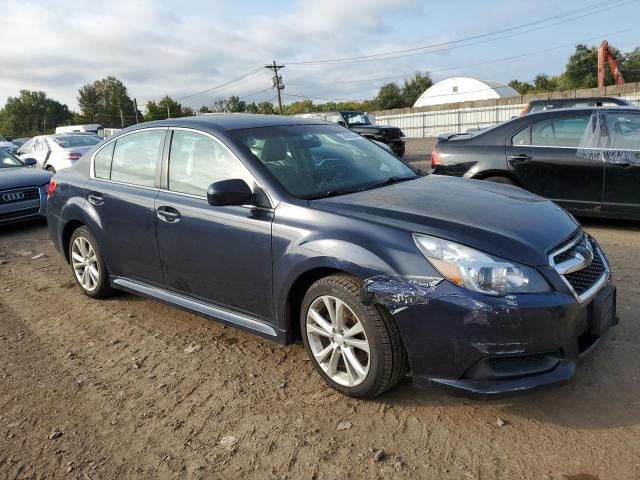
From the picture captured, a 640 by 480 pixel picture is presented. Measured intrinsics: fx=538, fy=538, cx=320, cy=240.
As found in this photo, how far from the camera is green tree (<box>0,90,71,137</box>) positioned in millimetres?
109000

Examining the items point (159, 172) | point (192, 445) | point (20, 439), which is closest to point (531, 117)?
point (159, 172)

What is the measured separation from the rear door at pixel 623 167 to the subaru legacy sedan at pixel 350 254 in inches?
122

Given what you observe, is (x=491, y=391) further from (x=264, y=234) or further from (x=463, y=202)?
(x=264, y=234)

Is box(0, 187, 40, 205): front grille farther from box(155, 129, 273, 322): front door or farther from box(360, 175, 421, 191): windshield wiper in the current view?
box(360, 175, 421, 191): windshield wiper

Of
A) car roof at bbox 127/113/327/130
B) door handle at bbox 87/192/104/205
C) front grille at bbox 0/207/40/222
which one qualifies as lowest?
front grille at bbox 0/207/40/222

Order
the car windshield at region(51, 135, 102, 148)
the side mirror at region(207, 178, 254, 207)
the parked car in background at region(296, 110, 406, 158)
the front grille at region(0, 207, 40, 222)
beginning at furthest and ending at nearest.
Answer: the parked car in background at region(296, 110, 406, 158) → the car windshield at region(51, 135, 102, 148) → the front grille at region(0, 207, 40, 222) → the side mirror at region(207, 178, 254, 207)

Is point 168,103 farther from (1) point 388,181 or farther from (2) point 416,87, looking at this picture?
(1) point 388,181

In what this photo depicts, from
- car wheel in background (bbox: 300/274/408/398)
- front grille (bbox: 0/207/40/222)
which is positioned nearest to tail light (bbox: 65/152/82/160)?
front grille (bbox: 0/207/40/222)

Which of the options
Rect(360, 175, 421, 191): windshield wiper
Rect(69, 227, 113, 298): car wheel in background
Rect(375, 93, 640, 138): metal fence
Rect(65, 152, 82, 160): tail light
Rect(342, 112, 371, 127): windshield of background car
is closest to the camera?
Rect(360, 175, 421, 191): windshield wiper

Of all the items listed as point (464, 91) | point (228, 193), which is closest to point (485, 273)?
point (228, 193)

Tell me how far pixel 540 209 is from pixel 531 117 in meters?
4.12

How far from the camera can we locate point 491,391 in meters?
2.56

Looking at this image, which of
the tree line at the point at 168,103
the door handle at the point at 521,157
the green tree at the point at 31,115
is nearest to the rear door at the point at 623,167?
the door handle at the point at 521,157

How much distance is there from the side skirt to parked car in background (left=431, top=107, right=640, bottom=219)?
453 cm
